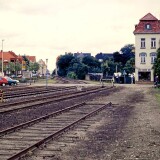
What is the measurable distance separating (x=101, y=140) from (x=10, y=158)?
3.81 meters

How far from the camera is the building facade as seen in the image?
79.8 m

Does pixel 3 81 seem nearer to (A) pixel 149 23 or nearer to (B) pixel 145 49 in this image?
(B) pixel 145 49

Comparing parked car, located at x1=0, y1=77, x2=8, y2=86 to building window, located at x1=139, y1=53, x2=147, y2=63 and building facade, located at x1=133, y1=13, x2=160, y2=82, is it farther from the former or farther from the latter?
building window, located at x1=139, y1=53, x2=147, y2=63

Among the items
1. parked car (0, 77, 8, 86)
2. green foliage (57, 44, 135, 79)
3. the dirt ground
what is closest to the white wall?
green foliage (57, 44, 135, 79)

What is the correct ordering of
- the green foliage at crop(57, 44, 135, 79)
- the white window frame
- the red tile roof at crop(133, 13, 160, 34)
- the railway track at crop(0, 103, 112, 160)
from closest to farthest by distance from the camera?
the railway track at crop(0, 103, 112, 160) → the white window frame → the red tile roof at crop(133, 13, 160, 34) → the green foliage at crop(57, 44, 135, 79)

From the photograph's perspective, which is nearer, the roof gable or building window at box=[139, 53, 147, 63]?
building window at box=[139, 53, 147, 63]

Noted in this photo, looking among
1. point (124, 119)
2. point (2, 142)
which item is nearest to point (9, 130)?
point (2, 142)

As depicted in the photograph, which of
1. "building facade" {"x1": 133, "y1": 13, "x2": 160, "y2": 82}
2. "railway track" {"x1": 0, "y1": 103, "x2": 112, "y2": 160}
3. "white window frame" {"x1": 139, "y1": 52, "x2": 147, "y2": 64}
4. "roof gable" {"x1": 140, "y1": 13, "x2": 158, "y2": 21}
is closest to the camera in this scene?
"railway track" {"x1": 0, "y1": 103, "x2": 112, "y2": 160}

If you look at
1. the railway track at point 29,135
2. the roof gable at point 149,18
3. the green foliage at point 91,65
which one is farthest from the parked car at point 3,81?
the green foliage at point 91,65

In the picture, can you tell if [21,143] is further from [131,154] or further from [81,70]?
[81,70]

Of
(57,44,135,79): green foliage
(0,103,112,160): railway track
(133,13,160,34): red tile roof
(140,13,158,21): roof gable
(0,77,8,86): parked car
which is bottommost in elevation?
(0,103,112,160): railway track

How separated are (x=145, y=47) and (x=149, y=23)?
564 centimetres

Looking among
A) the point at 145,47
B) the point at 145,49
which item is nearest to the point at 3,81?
the point at 145,49

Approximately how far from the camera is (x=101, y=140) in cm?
1135
